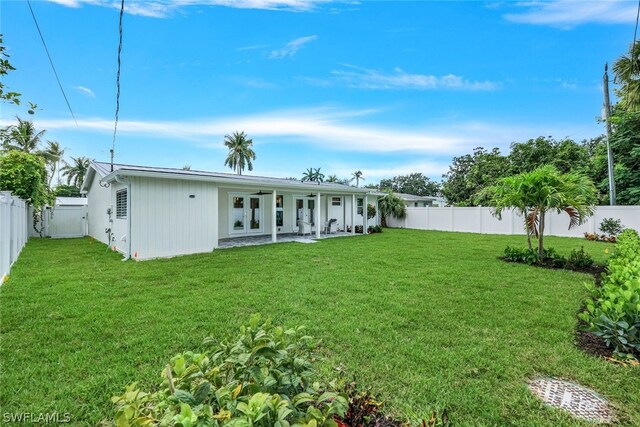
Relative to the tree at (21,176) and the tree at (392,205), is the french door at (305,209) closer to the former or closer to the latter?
the tree at (392,205)

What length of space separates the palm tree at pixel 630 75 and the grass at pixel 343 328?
7323 millimetres

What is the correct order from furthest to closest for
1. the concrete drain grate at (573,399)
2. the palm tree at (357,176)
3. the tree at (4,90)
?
the palm tree at (357,176), the tree at (4,90), the concrete drain grate at (573,399)

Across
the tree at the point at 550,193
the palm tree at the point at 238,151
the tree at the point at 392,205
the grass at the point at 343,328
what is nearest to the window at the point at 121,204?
the grass at the point at 343,328

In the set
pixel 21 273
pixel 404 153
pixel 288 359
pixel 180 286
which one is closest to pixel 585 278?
pixel 288 359

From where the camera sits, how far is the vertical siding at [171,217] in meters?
8.64

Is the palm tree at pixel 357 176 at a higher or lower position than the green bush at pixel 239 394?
higher

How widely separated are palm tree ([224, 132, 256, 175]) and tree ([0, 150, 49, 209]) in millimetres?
29385

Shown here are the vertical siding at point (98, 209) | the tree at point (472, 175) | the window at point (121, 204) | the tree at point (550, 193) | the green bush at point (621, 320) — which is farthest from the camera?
the tree at point (472, 175)

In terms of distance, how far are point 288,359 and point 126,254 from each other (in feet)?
29.1

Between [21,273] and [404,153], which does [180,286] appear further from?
[404,153]

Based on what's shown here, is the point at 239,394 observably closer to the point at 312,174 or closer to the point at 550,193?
the point at 550,193

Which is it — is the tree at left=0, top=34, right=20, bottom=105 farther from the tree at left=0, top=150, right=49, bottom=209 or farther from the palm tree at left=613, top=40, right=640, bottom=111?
the palm tree at left=613, top=40, right=640, bottom=111

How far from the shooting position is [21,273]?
6.54 m

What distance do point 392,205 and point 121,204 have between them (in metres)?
15.4
